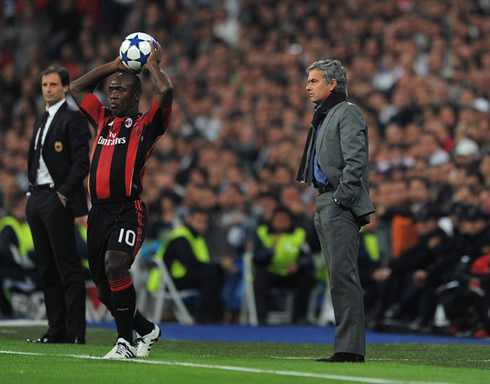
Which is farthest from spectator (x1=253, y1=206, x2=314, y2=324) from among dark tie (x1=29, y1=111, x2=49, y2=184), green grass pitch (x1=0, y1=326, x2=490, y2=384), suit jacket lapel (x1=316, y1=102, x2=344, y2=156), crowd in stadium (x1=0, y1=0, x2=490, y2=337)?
suit jacket lapel (x1=316, y1=102, x2=344, y2=156)

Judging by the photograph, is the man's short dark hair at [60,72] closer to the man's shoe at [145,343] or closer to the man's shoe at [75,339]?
the man's shoe at [75,339]

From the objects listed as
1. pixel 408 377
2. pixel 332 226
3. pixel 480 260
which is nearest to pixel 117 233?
pixel 332 226

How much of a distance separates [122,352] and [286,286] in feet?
28.6

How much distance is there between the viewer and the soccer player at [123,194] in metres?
8.60

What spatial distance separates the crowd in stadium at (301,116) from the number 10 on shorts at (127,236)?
18.9 ft

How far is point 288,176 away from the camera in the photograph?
1870 centimetres

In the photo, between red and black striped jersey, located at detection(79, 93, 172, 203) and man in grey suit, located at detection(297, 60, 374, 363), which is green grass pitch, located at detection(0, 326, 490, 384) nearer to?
man in grey suit, located at detection(297, 60, 374, 363)

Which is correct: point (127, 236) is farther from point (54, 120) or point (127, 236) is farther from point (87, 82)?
point (54, 120)

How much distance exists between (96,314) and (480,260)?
6.36m

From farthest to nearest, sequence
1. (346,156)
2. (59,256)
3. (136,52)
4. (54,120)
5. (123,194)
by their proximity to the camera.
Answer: (54,120)
(59,256)
(136,52)
(123,194)
(346,156)

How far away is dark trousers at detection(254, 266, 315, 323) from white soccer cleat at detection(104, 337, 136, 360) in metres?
8.39

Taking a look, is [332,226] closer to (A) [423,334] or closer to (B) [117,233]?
(B) [117,233]

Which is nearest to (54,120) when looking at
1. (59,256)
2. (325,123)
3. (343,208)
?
(59,256)

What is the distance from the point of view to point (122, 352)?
852cm
